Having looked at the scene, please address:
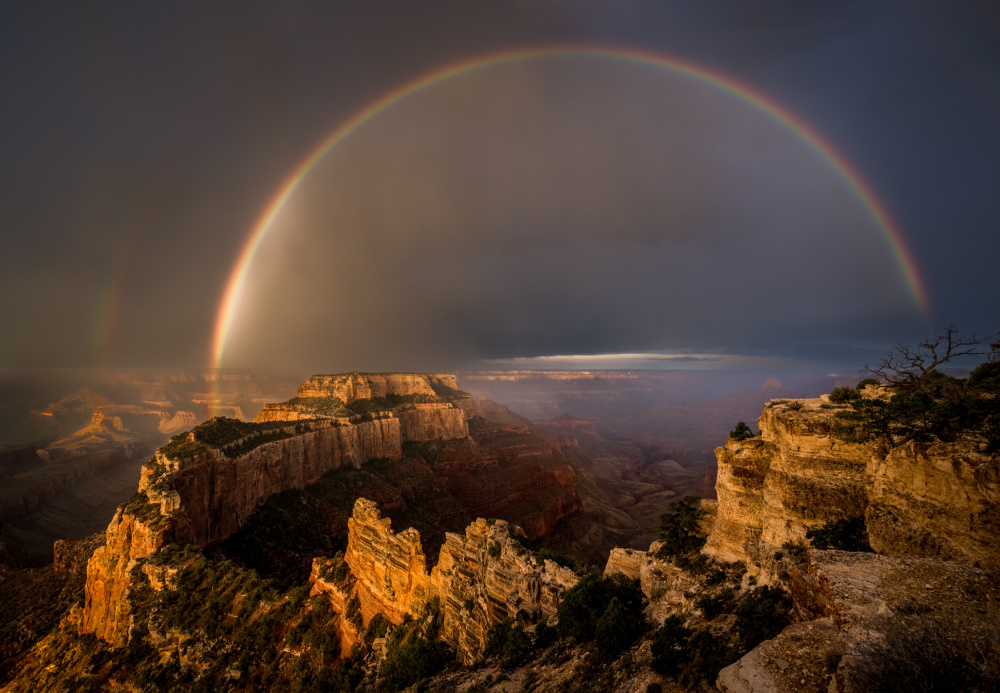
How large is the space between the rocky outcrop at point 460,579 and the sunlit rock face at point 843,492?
10.8 meters

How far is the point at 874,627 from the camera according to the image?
1045 centimetres

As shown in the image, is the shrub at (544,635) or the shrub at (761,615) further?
the shrub at (544,635)

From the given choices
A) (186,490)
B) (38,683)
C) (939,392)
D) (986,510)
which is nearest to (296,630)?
(186,490)

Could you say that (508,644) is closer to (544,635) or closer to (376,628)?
(544,635)

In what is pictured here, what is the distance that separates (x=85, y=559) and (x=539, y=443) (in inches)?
3821

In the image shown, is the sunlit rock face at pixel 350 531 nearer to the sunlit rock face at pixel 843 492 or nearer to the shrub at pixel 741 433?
the sunlit rock face at pixel 843 492

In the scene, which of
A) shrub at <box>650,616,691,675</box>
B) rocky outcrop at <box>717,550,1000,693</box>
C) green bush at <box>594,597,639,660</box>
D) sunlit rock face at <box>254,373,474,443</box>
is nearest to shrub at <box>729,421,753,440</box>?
rocky outcrop at <box>717,550,1000,693</box>

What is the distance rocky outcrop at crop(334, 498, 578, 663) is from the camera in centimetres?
2500

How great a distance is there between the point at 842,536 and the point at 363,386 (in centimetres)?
9040

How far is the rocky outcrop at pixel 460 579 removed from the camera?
25.0 m

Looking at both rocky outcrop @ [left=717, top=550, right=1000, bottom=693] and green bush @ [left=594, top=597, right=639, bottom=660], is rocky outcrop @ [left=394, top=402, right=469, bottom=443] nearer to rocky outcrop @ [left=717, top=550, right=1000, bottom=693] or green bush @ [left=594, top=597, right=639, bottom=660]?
green bush @ [left=594, top=597, right=639, bottom=660]

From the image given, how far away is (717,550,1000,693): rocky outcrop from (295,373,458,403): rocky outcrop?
86.8 m

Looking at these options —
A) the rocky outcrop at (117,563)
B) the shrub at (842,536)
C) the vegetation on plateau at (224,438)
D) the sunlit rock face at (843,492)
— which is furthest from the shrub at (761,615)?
the vegetation on plateau at (224,438)

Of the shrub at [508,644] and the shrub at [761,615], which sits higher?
the shrub at [761,615]
